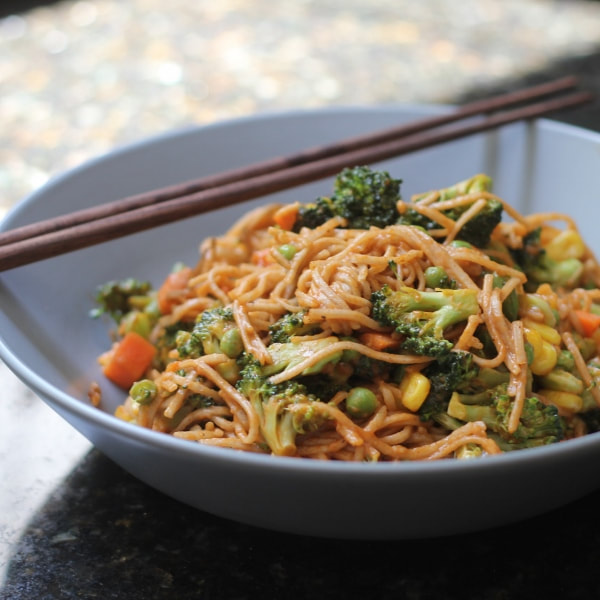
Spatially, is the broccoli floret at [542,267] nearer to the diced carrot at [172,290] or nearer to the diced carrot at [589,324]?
the diced carrot at [589,324]

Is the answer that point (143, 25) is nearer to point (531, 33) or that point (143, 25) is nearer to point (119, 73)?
point (119, 73)

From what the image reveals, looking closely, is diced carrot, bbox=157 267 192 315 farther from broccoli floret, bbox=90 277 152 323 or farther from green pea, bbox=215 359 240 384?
green pea, bbox=215 359 240 384

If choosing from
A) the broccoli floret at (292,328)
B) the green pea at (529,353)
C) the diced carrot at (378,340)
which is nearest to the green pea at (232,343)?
the broccoli floret at (292,328)

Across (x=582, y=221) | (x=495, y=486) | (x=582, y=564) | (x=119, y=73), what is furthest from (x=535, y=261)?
(x=119, y=73)

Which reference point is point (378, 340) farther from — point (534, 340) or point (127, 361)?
point (127, 361)

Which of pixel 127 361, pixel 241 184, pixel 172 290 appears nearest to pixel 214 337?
pixel 127 361

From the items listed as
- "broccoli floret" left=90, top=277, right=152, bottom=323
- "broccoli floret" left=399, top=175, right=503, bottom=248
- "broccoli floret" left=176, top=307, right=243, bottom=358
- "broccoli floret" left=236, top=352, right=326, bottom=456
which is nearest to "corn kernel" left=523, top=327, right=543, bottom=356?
"broccoli floret" left=399, top=175, right=503, bottom=248
